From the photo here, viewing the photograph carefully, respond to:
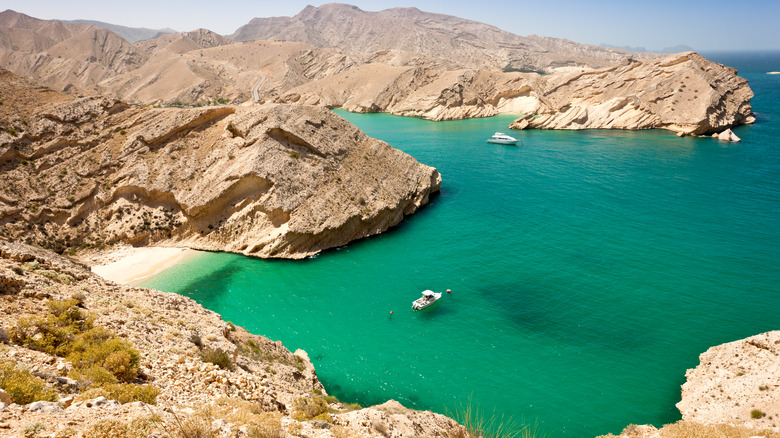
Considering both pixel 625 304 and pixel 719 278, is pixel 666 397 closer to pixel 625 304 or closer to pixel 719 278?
pixel 625 304

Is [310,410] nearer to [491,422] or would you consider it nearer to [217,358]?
[217,358]

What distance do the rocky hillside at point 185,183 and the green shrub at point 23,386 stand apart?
2778 centimetres

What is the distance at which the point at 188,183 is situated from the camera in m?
41.7

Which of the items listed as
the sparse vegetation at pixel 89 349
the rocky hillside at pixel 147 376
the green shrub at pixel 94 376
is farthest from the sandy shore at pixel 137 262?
the green shrub at pixel 94 376

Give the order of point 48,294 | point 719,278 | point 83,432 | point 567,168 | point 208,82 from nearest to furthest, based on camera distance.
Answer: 1. point 83,432
2. point 48,294
3. point 719,278
4. point 567,168
5. point 208,82

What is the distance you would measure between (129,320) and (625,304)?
32.0m

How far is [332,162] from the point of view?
4462cm

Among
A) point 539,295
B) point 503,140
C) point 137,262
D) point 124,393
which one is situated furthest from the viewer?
point 503,140

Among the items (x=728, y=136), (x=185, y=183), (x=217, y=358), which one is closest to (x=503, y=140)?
(x=728, y=136)

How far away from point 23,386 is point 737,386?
2889cm

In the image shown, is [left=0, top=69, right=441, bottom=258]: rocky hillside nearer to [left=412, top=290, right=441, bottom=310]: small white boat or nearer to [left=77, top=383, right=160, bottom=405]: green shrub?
[left=412, top=290, right=441, bottom=310]: small white boat

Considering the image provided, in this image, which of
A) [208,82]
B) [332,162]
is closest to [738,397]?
[332,162]

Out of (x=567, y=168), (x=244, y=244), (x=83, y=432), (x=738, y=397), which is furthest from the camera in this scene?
(x=567, y=168)

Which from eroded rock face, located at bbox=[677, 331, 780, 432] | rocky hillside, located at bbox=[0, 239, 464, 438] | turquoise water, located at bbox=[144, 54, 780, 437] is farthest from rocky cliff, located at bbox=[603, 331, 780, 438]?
rocky hillside, located at bbox=[0, 239, 464, 438]
